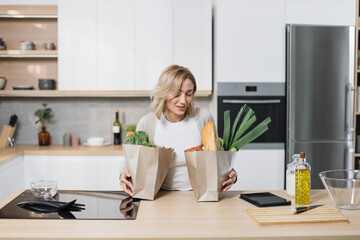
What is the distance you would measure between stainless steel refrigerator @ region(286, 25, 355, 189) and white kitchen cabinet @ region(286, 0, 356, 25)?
0.32ft

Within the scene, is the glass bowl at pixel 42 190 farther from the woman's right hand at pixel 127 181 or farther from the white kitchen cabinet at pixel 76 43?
the white kitchen cabinet at pixel 76 43

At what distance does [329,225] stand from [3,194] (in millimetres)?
2584

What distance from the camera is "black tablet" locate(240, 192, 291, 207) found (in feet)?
5.19

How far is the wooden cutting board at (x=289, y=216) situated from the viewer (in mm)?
1360

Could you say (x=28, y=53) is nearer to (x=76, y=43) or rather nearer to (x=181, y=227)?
(x=76, y=43)

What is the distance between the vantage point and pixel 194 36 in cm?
358

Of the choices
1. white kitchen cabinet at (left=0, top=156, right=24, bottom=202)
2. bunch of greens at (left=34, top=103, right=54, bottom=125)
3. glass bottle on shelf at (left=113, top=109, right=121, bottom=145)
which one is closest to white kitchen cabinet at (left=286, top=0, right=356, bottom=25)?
glass bottle on shelf at (left=113, top=109, right=121, bottom=145)

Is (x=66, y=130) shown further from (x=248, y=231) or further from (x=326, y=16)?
(x=248, y=231)

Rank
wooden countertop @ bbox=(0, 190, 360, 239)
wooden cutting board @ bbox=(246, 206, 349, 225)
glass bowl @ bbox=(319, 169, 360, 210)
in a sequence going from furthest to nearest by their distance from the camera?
glass bowl @ bbox=(319, 169, 360, 210) → wooden cutting board @ bbox=(246, 206, 349, 225) → wooden countertop @ bbox=(0, 190, 360, 239)

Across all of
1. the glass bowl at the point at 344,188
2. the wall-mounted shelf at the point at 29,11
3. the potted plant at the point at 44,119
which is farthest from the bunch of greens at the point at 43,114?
the glass bowl at the point at 344,188

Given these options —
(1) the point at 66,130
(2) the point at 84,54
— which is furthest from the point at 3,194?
(2) the point at 84,54

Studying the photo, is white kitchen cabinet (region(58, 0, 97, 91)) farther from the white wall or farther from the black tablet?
the black tablet

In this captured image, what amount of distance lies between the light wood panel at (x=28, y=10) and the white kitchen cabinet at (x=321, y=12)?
2.25 metres

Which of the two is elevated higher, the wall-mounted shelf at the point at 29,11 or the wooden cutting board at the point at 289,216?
the wall-mounted shelf at the point at 29,11
